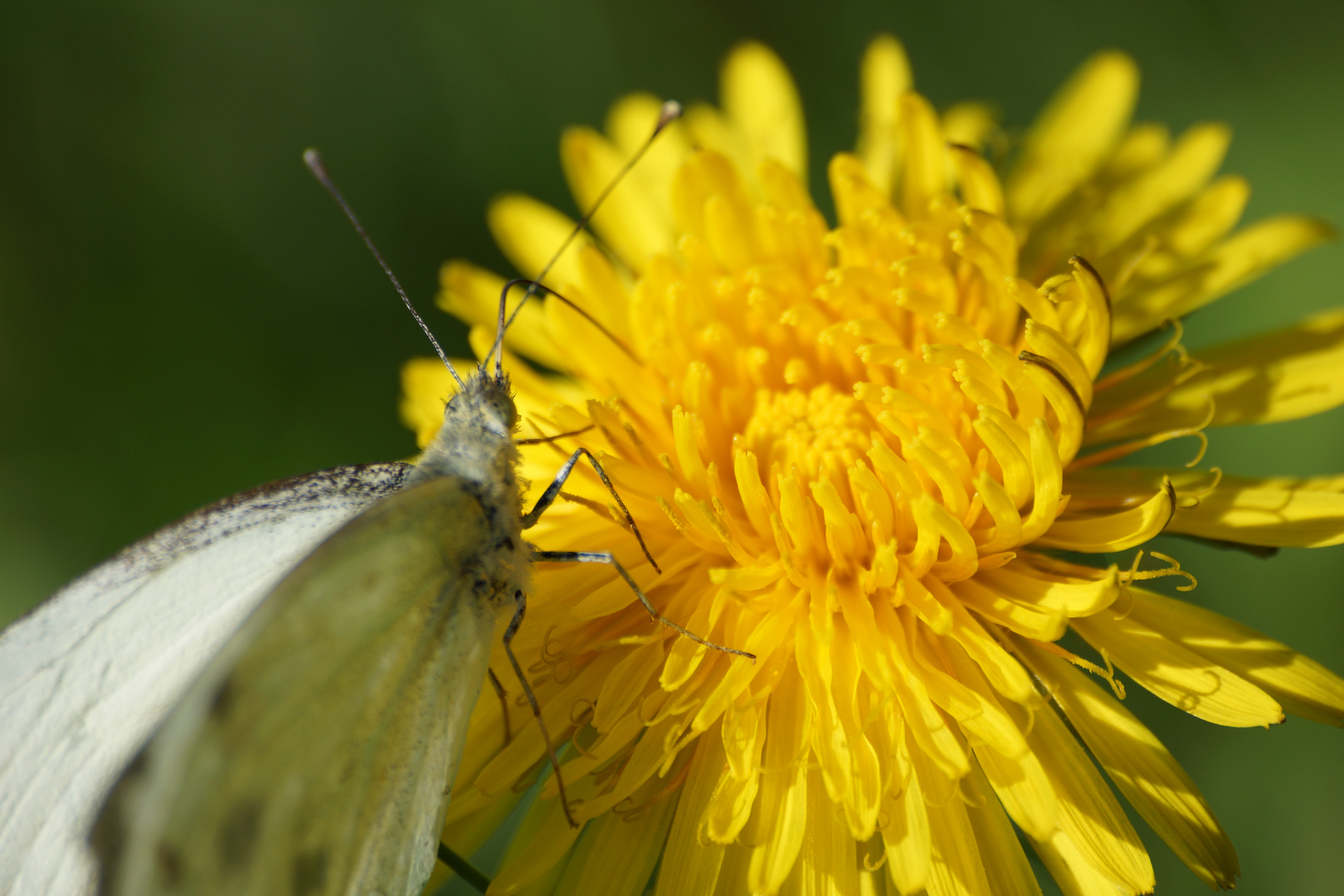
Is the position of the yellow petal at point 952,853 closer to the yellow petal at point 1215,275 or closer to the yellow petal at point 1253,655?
the yellow petal at point 1253,655

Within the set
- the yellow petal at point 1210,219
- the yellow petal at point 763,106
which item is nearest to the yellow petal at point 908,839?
the yellow petal at point 1210,219

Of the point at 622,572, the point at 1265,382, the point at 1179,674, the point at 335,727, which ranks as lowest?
the point at 335,727

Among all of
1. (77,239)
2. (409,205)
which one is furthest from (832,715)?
(77,239)

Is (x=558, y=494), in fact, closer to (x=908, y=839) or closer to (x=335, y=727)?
(x=335, y=727)

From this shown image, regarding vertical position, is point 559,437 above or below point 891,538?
above

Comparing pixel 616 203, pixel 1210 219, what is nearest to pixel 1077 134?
pixel 1210 219

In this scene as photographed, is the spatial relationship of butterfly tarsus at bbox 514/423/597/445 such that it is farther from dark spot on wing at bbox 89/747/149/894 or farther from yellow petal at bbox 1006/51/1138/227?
yellow petal at bbox 1006/51/1138/227

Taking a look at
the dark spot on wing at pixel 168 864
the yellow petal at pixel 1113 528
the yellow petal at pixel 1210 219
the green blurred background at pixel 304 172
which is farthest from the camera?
the green blurred background at pixel 304 172
